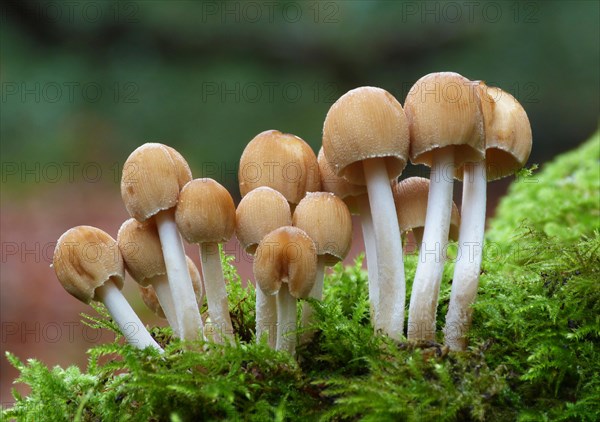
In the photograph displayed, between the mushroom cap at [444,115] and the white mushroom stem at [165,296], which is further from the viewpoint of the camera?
the white mushroom stem at [165,296]

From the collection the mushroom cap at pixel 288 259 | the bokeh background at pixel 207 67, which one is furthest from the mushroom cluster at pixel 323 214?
the bokeh background at pixel 207 67

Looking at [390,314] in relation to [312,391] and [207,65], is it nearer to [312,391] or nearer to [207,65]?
[312,391]

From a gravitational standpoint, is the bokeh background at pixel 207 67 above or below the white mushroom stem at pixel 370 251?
above

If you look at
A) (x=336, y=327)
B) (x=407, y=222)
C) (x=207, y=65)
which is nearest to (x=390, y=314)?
(x=336, y=327)

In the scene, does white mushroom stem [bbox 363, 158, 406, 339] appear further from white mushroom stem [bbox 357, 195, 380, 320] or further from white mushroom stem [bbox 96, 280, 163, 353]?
white mushroom stem [bbox 96, 280, 163, 353]

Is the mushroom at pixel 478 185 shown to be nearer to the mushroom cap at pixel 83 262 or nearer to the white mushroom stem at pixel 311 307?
the white mushroom stem at pixel 311 307

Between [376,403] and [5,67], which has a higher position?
[5,67]

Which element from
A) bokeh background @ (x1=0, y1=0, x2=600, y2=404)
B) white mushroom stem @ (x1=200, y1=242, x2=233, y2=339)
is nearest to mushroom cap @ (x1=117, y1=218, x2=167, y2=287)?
white mushroom stem @ (x1=200, y1=242, x2=233, y2=339)
